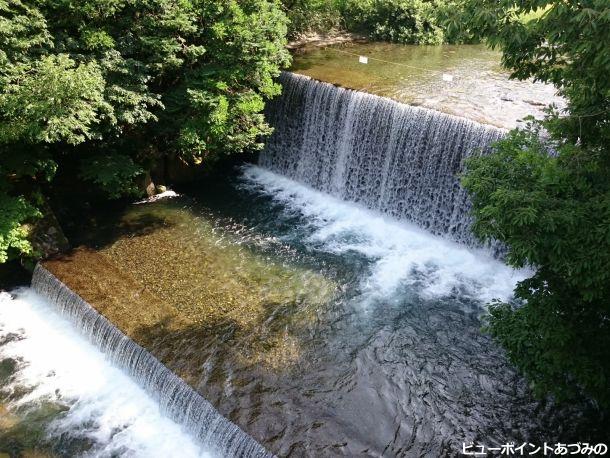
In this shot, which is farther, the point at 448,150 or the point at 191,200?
the point at 191,200

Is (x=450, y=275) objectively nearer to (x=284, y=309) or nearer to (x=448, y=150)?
(x=448, y=150)

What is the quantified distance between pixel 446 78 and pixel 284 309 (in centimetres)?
918

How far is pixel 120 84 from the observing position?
1020 cm

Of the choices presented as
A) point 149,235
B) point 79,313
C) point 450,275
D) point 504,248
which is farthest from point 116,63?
point 504,248

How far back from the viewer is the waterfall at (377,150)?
37.2 feet

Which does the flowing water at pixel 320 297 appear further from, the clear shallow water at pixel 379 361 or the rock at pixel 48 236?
the rock at pixel 48 236

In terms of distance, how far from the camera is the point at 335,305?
9.53 m

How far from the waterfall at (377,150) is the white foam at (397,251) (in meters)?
0.38

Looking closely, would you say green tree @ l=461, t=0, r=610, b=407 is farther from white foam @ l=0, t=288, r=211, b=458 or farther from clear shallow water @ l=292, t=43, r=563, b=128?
clear shallow water @ l=292, t=43, r=563, b=128

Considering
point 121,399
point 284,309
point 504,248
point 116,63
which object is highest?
point 116,63

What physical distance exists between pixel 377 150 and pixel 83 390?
8.40 m

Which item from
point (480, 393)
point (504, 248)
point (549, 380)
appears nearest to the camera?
point (549, 380)

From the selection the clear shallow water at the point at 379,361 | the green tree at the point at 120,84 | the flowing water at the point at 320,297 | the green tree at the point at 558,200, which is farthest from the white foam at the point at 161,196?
the green tree at the point at 558,200

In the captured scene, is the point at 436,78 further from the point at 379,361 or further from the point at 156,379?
the point at 156,379
